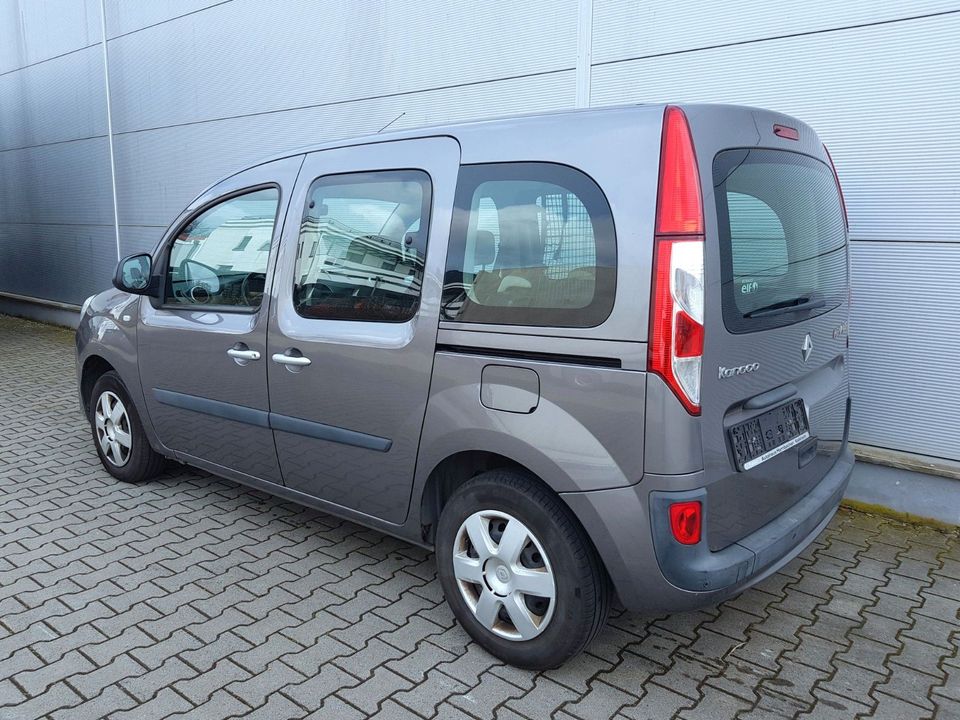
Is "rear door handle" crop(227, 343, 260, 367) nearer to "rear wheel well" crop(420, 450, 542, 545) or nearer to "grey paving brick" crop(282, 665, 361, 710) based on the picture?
"rear wheel well" crop(420, 450, 542, 545)

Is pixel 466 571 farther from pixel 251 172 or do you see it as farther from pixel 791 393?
pixel 251 172

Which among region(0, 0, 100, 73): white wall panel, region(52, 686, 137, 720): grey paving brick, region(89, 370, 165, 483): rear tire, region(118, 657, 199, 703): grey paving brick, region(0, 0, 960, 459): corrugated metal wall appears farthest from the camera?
region(0, 0, 100, 73): white wall panel

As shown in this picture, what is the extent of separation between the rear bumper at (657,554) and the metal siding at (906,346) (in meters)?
1.99

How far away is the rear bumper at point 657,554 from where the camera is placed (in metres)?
2.31

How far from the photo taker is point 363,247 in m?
3.09

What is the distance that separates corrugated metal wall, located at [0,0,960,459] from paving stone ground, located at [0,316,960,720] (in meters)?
1.15

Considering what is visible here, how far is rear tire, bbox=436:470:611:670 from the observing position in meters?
2.51

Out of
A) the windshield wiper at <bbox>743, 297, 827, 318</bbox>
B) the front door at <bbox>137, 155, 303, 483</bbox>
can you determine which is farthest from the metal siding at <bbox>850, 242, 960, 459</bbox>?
the front door at <bbox>137, 155, 303, 483</bbox>

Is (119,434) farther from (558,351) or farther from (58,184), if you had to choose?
(58,184)

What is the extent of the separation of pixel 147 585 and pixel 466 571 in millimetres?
1493

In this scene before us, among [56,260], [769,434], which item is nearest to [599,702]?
[769,434]

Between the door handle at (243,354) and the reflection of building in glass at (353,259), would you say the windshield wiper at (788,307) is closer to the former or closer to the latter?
the reflection of building in glass at (353,259)

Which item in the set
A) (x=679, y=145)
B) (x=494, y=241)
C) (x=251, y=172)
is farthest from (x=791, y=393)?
(x=251, y=172)

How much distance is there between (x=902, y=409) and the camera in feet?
13.4
